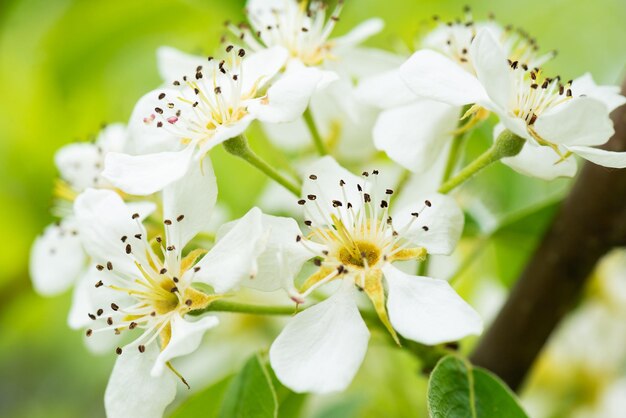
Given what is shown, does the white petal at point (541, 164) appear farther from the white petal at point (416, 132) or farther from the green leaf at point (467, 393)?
the green leaf at point (467, 393)

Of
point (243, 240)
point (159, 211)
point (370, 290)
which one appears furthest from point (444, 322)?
point (159, 211)

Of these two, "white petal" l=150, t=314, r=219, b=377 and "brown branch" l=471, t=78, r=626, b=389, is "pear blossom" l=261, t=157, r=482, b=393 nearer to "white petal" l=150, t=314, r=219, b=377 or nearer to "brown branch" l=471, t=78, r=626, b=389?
"white petal" l=150, t=314, r=219, b=377

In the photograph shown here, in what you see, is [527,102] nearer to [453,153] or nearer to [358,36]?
[453,153]

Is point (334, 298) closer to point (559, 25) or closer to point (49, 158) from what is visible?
point (49, 158)

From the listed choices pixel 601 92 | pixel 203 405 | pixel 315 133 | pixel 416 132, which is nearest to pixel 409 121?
pixel 416 132

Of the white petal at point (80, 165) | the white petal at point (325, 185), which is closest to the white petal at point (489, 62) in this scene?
the white petal at point (325, 185)

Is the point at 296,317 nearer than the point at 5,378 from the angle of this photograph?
Yes
